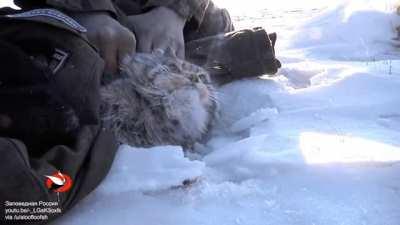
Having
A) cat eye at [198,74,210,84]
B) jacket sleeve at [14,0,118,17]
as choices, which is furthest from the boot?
jacket sleeve at [14,0,118,17]

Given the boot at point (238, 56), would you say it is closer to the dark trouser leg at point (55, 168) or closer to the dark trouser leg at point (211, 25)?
the dark trouser leg at point (211, 25)

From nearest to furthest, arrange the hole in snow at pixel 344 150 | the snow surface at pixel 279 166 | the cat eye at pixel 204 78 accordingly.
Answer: the snow surface at pixel 279 166 < the hole in snow at pixel 344 150 < the cat eye at pixel 204 78

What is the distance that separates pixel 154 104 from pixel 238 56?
70 centimetres

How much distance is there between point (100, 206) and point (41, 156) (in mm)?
173

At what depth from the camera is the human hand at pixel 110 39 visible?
1.72m

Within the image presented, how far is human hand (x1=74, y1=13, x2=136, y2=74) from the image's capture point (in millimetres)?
1721

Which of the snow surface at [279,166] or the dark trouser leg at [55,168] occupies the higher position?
the dark trouser leg at [55,168]

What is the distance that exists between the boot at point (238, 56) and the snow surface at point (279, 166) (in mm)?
56

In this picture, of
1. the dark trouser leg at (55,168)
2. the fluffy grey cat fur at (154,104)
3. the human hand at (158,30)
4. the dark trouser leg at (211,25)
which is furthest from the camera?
the dark trouser leg at (211,25)

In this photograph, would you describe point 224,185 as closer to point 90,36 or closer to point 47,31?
point 47,31

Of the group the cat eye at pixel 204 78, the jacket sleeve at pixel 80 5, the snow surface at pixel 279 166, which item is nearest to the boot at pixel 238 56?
the snow surface at pixel 279 166

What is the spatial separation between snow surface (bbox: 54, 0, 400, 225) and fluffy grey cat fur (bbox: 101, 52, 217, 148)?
10cm

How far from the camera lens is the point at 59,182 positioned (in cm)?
107

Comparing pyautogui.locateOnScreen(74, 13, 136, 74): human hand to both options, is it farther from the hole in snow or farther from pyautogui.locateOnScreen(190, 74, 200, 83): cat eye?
the hole in snow
